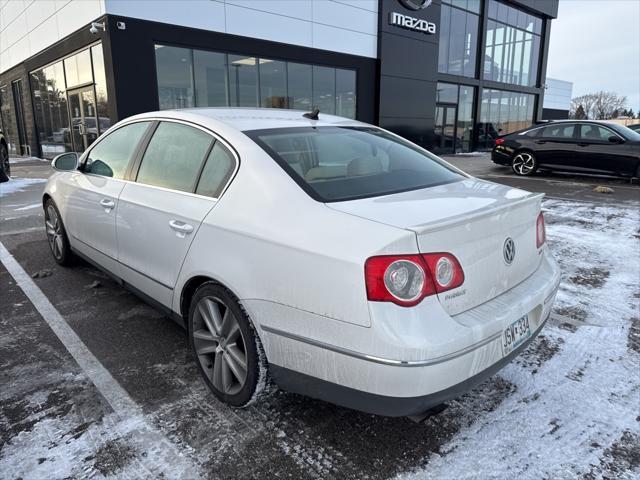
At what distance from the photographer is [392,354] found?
1833 mm

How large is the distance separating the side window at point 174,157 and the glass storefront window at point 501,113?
2153cm

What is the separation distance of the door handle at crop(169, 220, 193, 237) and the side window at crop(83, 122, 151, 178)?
1020 mm

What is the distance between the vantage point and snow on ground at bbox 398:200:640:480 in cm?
213

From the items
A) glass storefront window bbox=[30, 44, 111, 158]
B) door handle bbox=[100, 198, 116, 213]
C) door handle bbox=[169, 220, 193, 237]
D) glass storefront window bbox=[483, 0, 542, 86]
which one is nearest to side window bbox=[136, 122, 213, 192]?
door handle bbox=[169, 220, 193, 237]

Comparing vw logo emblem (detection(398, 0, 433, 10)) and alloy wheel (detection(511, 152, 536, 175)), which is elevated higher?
vw logo emblem (detection(398, 0, 433, 10))

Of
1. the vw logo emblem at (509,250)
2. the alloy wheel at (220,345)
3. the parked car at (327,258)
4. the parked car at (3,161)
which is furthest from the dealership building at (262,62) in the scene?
the vw logo emblem at (509,250)

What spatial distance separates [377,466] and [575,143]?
38.2 feet

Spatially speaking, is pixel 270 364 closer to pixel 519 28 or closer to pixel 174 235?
pixel 174 235

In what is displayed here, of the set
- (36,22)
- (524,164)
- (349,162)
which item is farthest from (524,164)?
(36,22)

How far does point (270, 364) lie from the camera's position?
2.26 meters

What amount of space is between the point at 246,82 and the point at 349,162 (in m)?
11.1

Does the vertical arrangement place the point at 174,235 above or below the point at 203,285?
above

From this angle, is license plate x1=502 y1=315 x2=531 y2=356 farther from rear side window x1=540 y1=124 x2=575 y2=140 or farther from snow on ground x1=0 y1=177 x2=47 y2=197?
rear side window x1=540 y1=124 x2=575 y2=140

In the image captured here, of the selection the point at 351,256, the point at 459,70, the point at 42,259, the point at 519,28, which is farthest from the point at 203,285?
the point at 519,28
